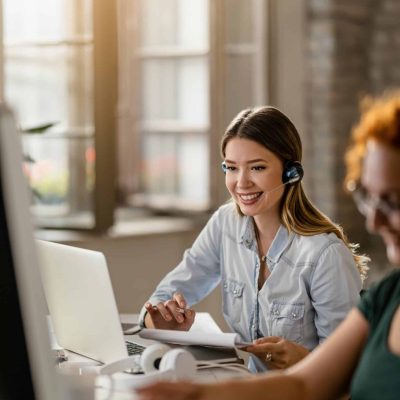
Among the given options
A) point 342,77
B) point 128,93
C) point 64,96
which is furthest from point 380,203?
point 342,77

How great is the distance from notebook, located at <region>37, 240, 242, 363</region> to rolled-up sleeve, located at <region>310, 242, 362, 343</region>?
240 millimetres

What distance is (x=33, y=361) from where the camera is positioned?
1.24 metres

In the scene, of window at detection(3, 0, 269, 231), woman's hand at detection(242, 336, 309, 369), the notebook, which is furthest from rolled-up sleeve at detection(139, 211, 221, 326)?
window at detection(3, 0, 269, 231)

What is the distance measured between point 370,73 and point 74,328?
3600 mm

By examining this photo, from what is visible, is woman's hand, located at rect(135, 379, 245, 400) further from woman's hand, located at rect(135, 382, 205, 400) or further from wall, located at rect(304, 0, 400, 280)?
wall, located at rect(304, 0, 400, 280)

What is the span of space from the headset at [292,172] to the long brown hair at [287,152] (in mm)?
14

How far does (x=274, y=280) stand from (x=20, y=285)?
48.9 inches

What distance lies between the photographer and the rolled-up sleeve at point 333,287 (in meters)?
2.28

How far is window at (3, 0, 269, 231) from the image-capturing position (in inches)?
163

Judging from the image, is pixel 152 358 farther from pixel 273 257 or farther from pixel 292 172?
pixel 292 172

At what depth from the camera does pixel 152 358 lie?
1986mm

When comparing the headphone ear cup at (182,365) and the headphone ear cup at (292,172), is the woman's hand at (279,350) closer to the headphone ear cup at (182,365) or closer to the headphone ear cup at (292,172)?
the headphone ear cup at (182,365)

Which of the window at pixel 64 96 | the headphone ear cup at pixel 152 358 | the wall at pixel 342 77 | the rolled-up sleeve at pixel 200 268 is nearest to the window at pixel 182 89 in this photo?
the wall at pixel 342 77

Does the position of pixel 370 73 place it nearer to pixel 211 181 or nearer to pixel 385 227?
pixel 211 181
